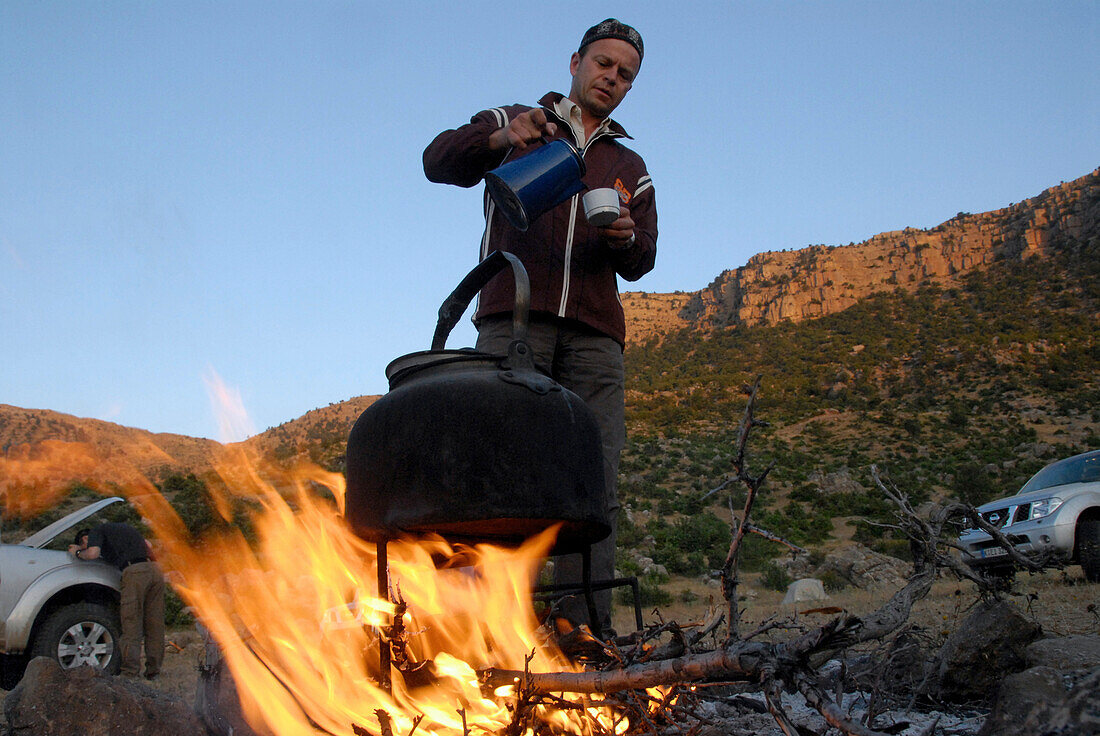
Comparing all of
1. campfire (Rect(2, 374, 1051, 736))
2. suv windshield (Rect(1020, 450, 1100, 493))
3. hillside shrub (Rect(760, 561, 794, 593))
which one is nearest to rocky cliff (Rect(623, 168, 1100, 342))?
hillside shrub (Rect(760, 561, 794, 593))

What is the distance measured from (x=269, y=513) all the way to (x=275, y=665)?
63cm

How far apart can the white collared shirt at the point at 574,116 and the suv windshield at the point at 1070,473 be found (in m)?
5.75

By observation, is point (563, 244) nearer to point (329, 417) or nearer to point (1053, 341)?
point (329, 417)

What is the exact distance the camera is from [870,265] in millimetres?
52531

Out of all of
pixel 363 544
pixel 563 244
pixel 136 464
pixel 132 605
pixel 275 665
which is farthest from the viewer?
pixel 136 464

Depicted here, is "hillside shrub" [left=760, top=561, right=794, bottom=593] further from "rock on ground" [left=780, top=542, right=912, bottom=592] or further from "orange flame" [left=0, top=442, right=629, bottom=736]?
"orange flame" [left=0, top=442, right=629, bottom=736]

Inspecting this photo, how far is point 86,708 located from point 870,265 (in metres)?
56.9

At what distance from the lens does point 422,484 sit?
1579 mm

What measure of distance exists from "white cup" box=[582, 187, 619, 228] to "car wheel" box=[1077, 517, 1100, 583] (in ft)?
18.5

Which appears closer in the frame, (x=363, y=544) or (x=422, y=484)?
(x=422, y=484)

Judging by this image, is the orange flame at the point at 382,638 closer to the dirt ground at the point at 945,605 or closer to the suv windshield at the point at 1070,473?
the dirt ground at the point at 945,605

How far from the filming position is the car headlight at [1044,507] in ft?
19.0

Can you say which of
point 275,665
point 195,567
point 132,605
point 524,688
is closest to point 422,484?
point 524,688

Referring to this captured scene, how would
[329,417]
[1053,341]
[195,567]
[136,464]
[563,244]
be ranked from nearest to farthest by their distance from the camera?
[563,244], [195,567], [136,464], [1053,341], [329,417]
